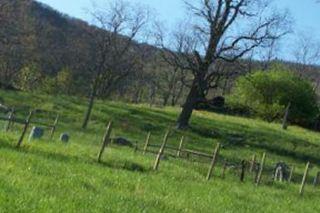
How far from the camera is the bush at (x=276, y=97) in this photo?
238ft

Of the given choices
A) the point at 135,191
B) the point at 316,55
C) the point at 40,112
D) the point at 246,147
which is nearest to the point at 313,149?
the point at 246,147

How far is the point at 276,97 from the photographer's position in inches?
2926

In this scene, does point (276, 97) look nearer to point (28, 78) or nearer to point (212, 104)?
point (212, 104)

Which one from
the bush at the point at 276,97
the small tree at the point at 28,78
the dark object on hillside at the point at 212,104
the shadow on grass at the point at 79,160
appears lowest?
the small tree at the point at 28,78

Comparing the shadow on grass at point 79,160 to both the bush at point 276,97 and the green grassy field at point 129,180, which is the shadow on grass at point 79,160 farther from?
the bush at point 276,97

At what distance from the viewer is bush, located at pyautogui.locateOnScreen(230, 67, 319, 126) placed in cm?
7250

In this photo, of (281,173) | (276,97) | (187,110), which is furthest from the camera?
(276,97)

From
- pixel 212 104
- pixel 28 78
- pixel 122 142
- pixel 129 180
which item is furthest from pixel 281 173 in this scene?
pixel 28 78

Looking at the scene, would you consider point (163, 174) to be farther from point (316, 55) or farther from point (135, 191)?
point (316, 55)

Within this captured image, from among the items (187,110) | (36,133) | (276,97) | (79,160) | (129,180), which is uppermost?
(276,97)

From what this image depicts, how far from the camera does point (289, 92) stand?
244 ft

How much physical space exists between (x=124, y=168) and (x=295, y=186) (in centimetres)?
980

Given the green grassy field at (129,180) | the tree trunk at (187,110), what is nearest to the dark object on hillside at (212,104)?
the tree trunk at (187,110)

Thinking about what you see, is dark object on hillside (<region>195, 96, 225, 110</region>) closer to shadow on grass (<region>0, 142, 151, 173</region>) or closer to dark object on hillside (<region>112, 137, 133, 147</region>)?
dark object on hillside (<region>112, 137, 133, 147</region>)
